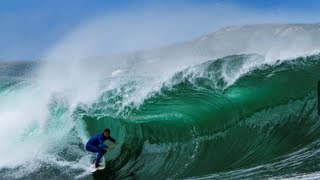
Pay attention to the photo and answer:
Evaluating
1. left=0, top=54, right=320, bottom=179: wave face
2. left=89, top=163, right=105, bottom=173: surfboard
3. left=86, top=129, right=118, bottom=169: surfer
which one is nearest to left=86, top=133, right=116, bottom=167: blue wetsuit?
left=86, top=129, right=118, bottom=169: surfer

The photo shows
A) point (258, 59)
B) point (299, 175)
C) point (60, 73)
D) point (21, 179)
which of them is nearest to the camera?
point (299, 175)

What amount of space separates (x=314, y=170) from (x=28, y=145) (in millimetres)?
8830

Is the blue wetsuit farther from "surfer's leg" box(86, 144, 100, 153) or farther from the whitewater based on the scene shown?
the whitewater

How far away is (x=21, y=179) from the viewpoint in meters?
12.8

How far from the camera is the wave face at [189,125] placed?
39.3 feet

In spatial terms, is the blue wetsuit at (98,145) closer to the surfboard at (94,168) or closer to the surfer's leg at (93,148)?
the surfer's leg at (93,148)

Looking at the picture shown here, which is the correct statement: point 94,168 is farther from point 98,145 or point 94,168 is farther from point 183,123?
point 183,123

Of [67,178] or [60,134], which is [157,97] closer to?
[60,134]

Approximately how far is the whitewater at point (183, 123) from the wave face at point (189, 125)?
0.10 feet

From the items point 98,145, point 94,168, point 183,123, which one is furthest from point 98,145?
point 183,123

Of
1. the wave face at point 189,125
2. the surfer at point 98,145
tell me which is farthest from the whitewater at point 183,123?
the surfer at point 98,145

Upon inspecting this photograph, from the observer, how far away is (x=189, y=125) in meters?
14.1

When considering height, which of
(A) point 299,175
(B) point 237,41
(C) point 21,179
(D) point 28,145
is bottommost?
(A) point 299,175

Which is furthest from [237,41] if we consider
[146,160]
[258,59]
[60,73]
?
[146,160]
